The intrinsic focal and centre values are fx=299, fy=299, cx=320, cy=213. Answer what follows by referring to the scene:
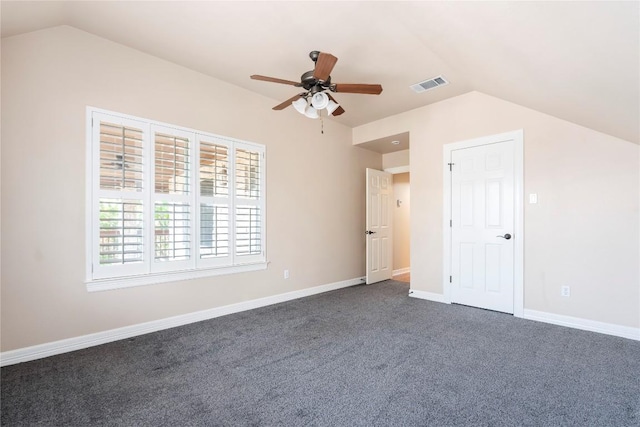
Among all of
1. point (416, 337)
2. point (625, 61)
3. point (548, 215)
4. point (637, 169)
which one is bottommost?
point (416, 337)

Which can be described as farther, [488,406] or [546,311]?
[546,311]

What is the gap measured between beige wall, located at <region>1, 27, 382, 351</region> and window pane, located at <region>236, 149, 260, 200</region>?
0.66 feet

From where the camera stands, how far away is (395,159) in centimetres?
612

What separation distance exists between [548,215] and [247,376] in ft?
12.0

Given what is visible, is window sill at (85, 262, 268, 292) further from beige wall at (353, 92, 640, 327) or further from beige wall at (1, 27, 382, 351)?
beige wall at (353, 92, 640, 327)

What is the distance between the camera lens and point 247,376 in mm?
2260

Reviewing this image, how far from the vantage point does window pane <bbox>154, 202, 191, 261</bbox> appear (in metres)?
3.23

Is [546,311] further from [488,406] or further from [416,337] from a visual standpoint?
[488,406]

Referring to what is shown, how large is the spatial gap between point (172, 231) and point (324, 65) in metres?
2.37

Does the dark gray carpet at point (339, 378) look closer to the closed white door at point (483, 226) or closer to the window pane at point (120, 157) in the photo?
the closed white door at point (483, 226)

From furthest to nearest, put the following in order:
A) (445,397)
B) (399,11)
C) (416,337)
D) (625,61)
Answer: (416,337)
(399,11)
(445,397)
(625,61)

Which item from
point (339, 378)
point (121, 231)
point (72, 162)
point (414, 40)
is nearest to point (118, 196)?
point (121, 231)

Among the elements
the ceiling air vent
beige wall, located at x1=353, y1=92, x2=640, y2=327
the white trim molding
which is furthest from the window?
beige wall, located at x1=353, y1=92, x2=640, y2=327

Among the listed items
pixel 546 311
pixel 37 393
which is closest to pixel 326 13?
pixel 37 393
